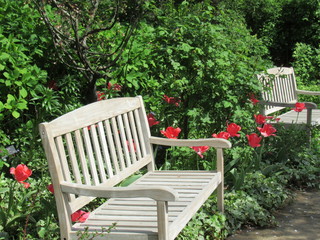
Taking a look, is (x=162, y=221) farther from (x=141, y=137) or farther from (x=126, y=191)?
(x=141, y=137)

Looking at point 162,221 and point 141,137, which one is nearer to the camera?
A: point 162,221

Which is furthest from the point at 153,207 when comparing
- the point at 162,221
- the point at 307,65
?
the point at 307,65

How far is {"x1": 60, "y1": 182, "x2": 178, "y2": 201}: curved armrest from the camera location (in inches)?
97.9

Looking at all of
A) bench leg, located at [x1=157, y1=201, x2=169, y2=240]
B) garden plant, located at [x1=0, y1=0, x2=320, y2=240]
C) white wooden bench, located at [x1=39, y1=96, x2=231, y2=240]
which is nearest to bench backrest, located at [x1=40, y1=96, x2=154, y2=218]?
white wooden bench, located at [x1=39, y1=96, x2=231, y2=240]

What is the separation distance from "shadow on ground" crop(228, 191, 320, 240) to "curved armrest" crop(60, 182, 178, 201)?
1.44m

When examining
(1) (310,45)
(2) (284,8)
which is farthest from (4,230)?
(2) (284,8)

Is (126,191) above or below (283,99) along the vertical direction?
above

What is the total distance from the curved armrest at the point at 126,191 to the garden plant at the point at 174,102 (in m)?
0.67

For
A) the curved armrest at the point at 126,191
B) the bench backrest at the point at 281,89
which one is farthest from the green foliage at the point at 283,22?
the curved armrest at the point at 126,191

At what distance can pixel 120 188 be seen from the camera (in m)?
2.61

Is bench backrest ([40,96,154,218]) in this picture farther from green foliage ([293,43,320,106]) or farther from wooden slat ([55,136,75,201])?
green foliage ([293,43,320,106])

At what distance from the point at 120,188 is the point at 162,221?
279 millimetres

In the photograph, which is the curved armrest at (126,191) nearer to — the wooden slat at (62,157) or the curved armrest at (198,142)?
the wooden slat at (62,157)

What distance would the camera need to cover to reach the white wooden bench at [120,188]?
261 cm
